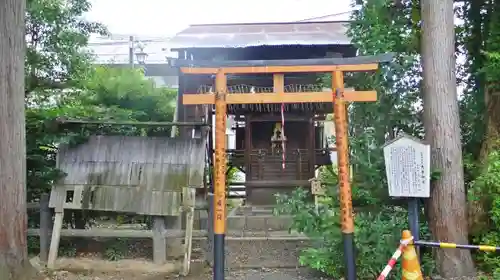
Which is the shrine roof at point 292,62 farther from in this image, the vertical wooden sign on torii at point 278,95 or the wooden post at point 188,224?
the wooden post at point 188,224

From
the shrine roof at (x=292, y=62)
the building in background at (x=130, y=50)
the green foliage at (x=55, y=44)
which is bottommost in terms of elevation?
the shrine roof at (x=292, y=62)

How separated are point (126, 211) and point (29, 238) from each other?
1982mm

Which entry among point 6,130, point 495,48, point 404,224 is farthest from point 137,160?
point 495,48

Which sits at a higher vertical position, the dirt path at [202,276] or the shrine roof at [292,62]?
the shrine roof at [292,62]

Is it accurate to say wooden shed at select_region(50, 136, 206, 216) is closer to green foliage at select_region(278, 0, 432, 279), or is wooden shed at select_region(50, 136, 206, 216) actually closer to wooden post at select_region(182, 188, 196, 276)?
wooden post at select_region(182, 188, 196, 276)

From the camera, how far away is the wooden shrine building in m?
11.6

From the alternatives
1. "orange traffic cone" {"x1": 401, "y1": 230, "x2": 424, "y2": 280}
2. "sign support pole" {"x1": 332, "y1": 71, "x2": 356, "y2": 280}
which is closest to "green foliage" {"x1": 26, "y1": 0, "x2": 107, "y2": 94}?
"sign support pole" {"x1": 332, "y1": 71, "x2": 356, "y2": 280}

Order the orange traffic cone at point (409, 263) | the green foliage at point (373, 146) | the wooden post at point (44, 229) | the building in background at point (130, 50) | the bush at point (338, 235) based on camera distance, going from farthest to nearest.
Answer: the building in background at point (130, 50)
the wooden post at point (44, 229)
the green foliage at point (373, 146)
the bush at point (338, 235)
the orange traffic cone at point (409, 263)

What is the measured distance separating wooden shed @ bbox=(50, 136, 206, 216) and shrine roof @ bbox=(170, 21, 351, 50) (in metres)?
4.10

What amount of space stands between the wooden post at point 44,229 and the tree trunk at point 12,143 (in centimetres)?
86

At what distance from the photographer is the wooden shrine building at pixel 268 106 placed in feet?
38.0

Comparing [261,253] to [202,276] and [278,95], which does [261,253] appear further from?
[278,95]

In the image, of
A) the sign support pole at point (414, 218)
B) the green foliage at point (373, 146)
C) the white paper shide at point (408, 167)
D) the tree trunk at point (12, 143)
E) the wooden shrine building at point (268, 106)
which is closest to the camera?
the white paper shide at point (408, 167)

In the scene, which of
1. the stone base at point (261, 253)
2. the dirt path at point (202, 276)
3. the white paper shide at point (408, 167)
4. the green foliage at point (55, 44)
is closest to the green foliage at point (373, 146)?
the dirt path at point (202, 276)
